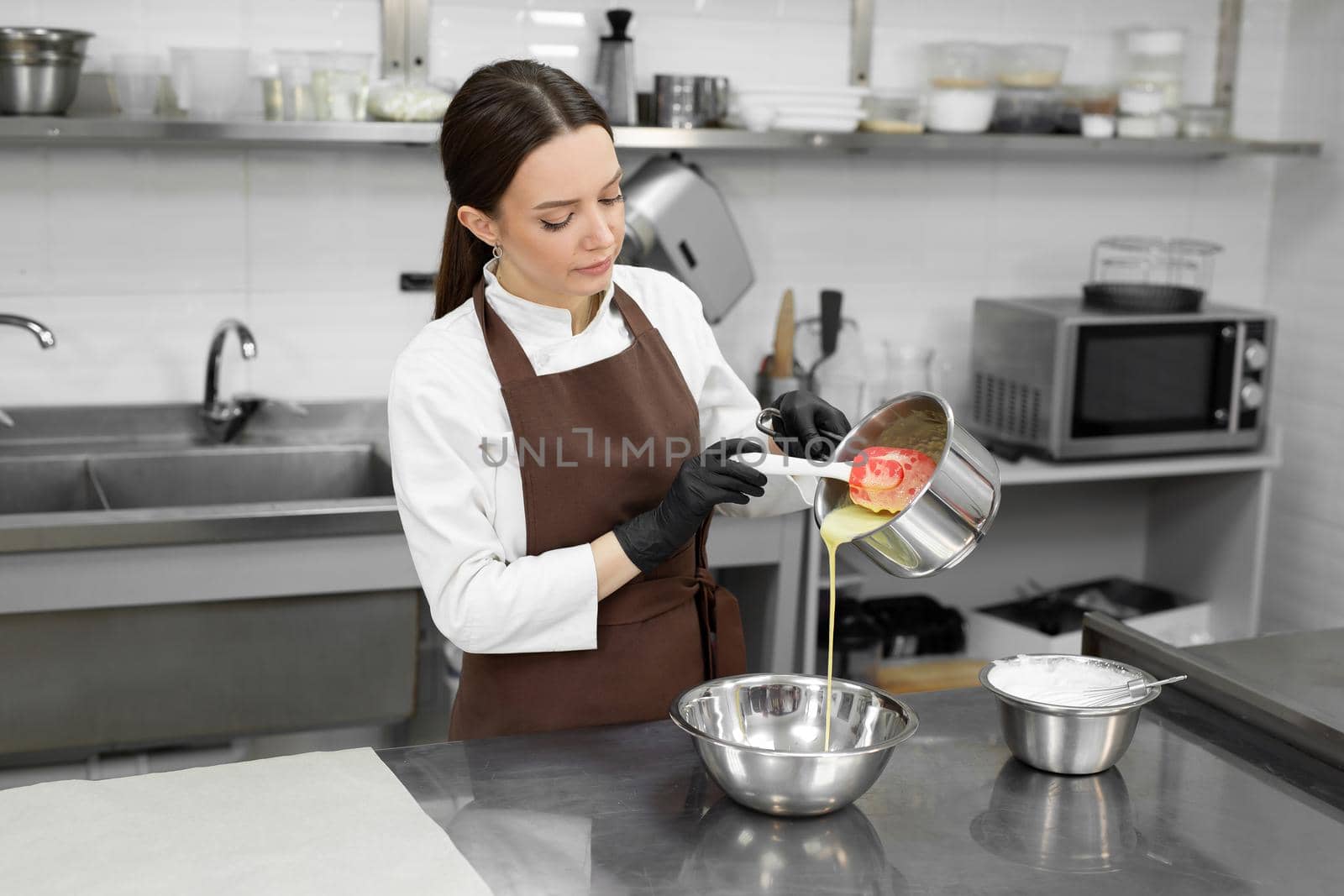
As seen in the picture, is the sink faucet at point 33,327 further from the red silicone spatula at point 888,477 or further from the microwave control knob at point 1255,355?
the microwave control knob at point 1255,355

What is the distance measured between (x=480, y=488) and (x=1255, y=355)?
93.9 inches

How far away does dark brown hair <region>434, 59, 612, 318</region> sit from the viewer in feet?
5.32

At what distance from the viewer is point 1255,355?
338 cm

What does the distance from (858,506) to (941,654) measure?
197 cm

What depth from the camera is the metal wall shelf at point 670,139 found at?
2.71 meters

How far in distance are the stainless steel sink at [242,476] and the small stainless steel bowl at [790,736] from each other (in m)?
1.57

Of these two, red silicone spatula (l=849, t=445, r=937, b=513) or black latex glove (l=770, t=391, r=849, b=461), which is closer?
red silicone spatula (l=849, t=445, r=937, b=513)

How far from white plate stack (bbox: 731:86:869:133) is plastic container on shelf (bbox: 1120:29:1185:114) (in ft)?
2.64

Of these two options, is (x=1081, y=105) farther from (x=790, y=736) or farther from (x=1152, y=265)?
(x=790, y=736)

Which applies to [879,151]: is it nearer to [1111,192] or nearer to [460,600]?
[1111,192]

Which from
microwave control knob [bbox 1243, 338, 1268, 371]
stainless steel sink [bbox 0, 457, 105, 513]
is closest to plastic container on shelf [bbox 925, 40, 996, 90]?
microwave control knob [bbox 1243, 338, 1268, 371]

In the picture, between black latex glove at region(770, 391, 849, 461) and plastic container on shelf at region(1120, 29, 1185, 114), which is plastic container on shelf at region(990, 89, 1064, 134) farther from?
black latex glove at region(770, 391, 849, 461)

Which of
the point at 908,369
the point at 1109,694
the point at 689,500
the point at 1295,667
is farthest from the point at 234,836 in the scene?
the point at 908,369

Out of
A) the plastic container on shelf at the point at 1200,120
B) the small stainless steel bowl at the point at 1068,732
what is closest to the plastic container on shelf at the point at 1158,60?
the plastic container on shelf at the point at 1200,120
